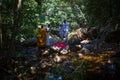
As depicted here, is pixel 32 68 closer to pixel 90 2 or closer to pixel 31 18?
pixel 31 18

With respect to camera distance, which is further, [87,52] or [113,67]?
[87,52]

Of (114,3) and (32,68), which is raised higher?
(114,3)

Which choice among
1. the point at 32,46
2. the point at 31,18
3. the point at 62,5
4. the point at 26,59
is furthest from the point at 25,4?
the point at 62,5

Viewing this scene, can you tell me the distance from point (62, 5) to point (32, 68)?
2766cm

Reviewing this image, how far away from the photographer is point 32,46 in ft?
63.5

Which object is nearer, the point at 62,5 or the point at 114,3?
the point at 114,3

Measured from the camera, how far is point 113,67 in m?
12.5

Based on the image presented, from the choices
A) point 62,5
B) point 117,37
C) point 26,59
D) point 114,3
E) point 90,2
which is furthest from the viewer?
point 62,5

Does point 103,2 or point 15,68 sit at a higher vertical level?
point 103,2

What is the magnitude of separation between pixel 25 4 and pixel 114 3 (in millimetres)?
8586

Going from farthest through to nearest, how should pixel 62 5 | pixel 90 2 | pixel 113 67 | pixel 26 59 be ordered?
pixel 62 5, pixel 90 2, pixel 26 59, pixel 113 67

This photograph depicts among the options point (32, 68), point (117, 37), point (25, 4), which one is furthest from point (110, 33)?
point (32, 68)

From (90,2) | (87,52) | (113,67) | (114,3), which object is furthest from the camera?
(90,2)

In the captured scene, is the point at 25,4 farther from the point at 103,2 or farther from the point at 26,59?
the point at 103,2
